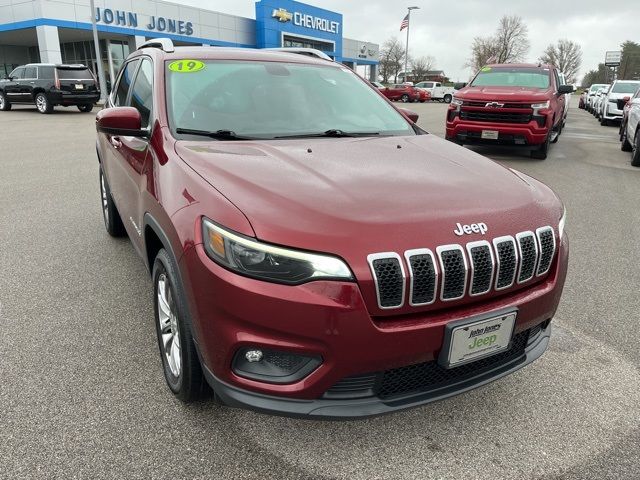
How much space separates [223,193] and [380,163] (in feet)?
2.80

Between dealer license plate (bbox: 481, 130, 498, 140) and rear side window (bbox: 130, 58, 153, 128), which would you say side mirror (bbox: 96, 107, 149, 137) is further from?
dealer license plate (bbox: 481, 130, 498, 140)

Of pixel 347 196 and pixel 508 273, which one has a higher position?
pixel 347 196

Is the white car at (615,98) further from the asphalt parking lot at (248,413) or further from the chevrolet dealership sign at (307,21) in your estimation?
the chevrolet dealership sign at (307,21)

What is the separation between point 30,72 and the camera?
65.7 ft

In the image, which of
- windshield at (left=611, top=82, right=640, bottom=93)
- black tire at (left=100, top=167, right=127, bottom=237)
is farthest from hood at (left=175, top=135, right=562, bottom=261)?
windshield at (left=611, top=82, right=640, bottom=93)

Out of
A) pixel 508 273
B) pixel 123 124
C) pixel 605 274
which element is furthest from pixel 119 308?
pixel 605 274

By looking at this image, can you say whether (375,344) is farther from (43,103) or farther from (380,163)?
(43,103)

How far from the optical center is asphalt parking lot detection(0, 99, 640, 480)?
2.13 metres

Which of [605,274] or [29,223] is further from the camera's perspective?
[29,223]

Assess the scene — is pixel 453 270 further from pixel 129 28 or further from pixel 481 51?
pixel 481 51

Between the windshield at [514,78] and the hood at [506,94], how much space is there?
1.69ft

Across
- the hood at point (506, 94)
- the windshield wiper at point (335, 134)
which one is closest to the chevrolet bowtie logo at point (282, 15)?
the hood at point (506, 94)

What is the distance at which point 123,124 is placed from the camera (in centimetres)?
282

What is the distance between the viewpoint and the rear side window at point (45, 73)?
1936 centimetres
